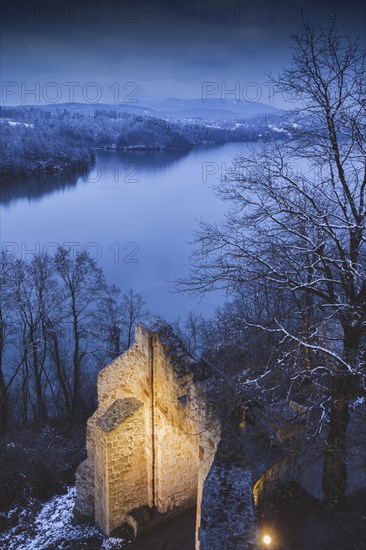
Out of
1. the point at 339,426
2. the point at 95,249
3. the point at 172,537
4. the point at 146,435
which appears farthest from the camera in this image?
the point at 95,249

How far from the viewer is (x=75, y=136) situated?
8369 centimetres

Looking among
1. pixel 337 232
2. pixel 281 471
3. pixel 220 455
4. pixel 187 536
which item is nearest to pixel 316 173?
pixel 337 232

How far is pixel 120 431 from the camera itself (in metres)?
10.1

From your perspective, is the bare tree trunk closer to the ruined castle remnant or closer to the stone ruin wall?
the ruined castle remnant

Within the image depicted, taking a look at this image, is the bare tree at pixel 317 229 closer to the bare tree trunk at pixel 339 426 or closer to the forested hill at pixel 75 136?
the bare tree trunk at pixel 339 426

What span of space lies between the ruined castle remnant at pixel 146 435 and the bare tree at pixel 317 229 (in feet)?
6.06

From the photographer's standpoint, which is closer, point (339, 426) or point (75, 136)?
point (339, 426)

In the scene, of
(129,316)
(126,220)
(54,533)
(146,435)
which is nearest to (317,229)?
(146,435)

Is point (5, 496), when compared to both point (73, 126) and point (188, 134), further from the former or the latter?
point (188, 134)

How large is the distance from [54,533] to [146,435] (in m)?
4.02

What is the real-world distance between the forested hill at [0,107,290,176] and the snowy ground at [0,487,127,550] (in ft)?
142

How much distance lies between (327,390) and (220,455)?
7.22 feet

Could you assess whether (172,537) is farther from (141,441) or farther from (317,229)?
(317,229)

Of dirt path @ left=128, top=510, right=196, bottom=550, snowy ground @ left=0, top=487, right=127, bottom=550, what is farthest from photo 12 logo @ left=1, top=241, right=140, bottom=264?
dirt path @ left=128, top=510, right=196, bottom=550
